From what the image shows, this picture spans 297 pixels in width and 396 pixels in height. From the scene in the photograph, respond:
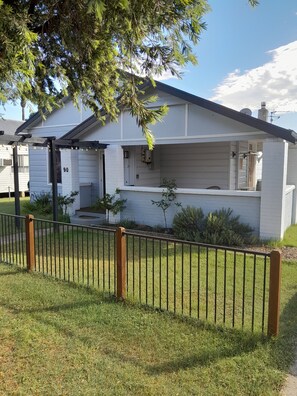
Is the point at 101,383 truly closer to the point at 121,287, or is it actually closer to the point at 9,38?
the point at 121,287

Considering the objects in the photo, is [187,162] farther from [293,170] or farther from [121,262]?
[121,262]

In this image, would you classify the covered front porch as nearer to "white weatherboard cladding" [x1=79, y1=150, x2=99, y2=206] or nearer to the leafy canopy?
"white weatherboard cladding" [x1=79, y1=150, x2=99, y2=206]

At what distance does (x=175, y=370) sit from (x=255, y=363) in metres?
0.80

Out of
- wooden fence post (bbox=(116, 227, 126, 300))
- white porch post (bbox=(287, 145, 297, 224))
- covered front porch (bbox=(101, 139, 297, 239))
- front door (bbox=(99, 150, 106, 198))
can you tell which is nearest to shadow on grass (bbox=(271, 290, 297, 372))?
wooden fence post (bbox=(116, 227, 126, 300))

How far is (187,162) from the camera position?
1295cm

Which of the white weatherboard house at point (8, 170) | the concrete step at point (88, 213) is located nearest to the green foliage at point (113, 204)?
the concrete step at point (88, 213)

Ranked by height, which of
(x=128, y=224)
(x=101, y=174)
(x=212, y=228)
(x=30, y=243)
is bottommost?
(x=128, y=224)

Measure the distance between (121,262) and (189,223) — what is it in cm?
451

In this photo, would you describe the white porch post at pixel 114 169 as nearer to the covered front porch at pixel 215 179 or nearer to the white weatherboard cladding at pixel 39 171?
the covered front porch at pixel 215 179

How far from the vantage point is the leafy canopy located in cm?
291

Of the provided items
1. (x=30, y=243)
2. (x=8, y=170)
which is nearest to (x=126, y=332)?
(x=30, y=243)

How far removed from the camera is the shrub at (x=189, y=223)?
8.75 meters

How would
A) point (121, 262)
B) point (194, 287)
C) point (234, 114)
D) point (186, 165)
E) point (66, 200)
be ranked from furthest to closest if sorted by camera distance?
point (186, 165) < point (66, 200) < point (234, 114) < point (194, 287) < point (121, 262)

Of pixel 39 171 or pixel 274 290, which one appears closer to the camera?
pixel 274 290
